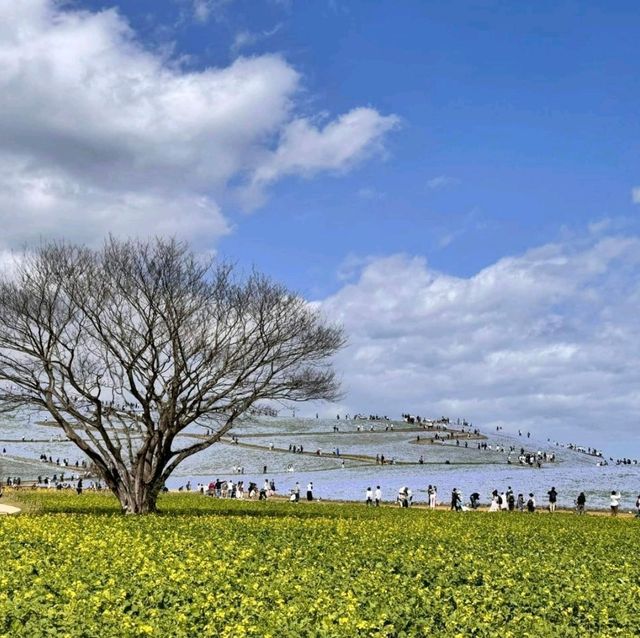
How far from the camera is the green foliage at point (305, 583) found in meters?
11.8

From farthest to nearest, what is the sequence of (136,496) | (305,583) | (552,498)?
(552,498)
(136,496)
(305,583)

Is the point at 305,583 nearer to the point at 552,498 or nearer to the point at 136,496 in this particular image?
the point at 136,496

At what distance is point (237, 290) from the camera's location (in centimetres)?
3753

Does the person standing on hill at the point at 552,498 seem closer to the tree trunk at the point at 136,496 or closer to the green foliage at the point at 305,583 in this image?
the green foliage at the point at 305,583

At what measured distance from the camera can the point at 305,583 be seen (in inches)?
603

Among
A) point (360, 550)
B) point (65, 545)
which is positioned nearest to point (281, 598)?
point (360, 550)

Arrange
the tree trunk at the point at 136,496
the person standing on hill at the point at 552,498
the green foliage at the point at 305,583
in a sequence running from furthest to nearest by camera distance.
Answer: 1. the person standing on hill at the point at 552,498
2. the tree trunk at the point at 136,496
3. the green foliage at the point at 305,583

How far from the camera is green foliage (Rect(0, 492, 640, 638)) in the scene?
11.8 m

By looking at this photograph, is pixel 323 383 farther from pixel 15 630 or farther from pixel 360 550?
pixel 15 630

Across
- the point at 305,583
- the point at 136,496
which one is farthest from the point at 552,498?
the point at 305,583

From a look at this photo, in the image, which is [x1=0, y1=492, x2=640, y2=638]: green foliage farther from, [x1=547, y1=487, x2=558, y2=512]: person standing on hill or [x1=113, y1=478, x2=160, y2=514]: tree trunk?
[x1=547, y1=487, x2=558, y2=512]: person standing on hill

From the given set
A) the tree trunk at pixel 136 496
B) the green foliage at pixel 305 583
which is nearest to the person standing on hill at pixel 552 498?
the green foliage at pixel 305 583

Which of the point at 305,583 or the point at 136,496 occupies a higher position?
the point at 136,496

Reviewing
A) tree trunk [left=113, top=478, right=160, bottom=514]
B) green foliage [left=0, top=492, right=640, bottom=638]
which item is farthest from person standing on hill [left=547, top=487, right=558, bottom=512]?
tree trunk [left=113, top=478, right=160, bottom=514]
